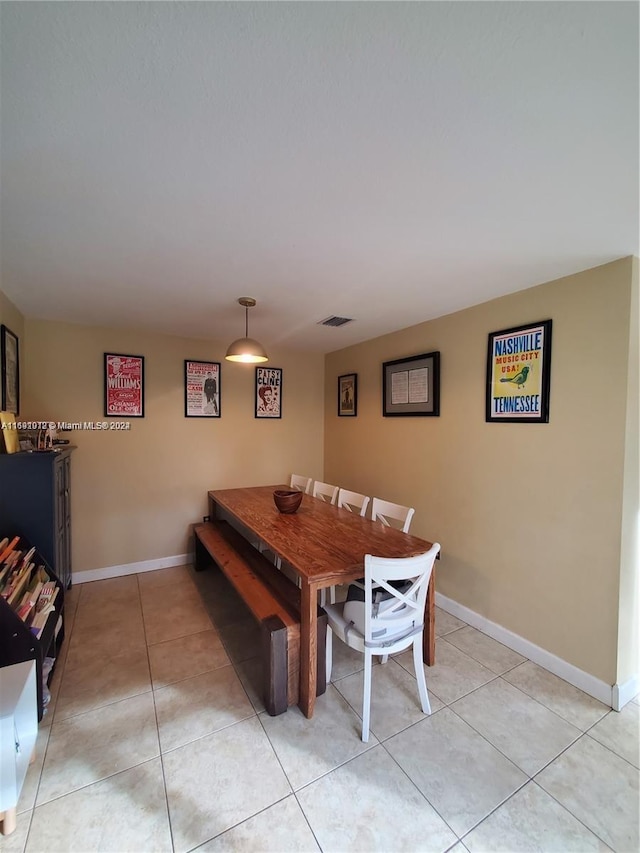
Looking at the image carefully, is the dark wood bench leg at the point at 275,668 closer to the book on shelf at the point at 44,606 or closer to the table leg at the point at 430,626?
the table leg at the point at 430,626

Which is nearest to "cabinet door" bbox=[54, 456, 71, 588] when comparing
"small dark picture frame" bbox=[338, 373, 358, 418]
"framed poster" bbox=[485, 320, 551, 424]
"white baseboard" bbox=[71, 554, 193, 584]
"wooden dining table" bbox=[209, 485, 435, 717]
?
"white baseboard" bbox=[71, 554, 193, 584]

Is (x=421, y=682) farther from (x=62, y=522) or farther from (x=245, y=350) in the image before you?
(x=62, y=522)

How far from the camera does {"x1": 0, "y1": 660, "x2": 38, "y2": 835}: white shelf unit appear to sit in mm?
1200

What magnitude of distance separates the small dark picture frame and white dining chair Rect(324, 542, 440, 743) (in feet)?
A: 7.71

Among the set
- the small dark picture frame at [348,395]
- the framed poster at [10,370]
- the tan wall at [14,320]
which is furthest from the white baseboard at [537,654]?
the tan wall at [14,320]

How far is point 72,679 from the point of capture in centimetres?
200

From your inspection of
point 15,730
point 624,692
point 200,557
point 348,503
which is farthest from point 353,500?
point 15,730

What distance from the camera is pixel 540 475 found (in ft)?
7.22

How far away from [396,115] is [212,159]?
2.02 ft

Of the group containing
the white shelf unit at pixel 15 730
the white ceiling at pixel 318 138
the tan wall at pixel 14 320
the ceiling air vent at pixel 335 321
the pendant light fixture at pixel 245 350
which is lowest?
the white shelf unit at pixel 15 730

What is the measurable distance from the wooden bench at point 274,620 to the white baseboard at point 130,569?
3.75ft

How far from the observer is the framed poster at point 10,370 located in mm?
2407

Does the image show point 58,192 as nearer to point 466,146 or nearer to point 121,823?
point 466,146

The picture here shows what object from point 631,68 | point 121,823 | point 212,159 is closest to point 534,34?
point 631,68
